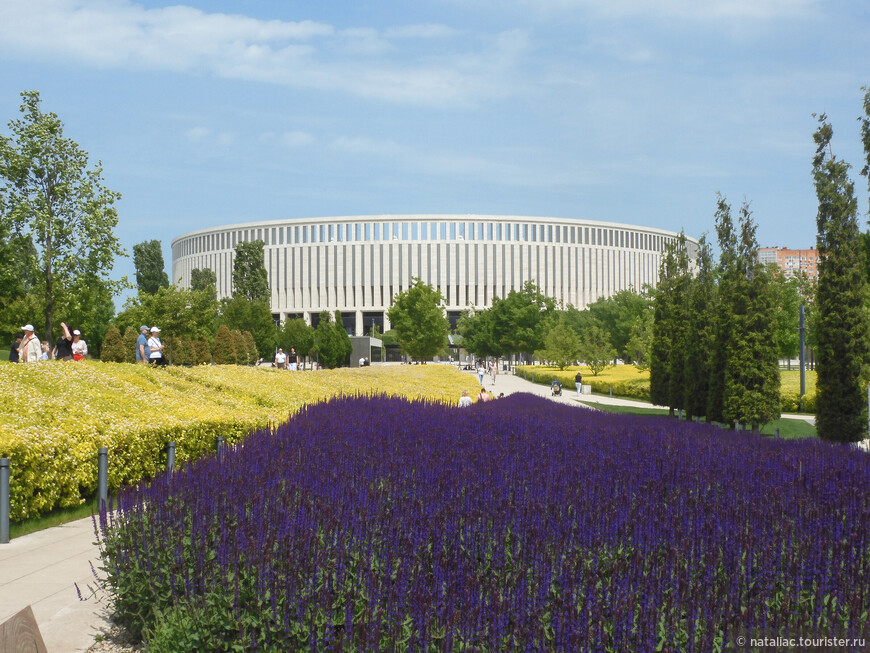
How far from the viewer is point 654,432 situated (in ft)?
31.3

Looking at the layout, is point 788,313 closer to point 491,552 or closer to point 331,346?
point 331,346

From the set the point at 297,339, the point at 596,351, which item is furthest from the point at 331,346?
the point at 596,351

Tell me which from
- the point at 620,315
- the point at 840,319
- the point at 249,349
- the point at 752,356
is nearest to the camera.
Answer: the point at 840,319

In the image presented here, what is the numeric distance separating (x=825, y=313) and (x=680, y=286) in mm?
9437

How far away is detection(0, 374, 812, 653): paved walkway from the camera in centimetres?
486

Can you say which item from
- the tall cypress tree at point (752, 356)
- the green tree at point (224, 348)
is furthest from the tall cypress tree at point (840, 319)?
the green tree at point (224, 348)

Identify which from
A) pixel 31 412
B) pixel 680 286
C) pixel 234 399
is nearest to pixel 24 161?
pixel 234 399

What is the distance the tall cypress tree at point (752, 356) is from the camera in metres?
17.8

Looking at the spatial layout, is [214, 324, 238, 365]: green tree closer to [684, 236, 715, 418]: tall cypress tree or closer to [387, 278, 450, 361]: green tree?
[387, 278, 450, 361]: green tree

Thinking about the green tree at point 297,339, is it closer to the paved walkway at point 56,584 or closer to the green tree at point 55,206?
the green tree at point 55,206

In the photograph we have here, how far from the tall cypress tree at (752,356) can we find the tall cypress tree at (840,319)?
1.23 m

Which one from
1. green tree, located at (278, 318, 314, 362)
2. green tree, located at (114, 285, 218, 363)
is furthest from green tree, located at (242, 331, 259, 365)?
green tree, located at (278, 318, 314, 362)

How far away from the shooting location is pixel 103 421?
9555mm

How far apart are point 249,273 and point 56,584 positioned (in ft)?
229
